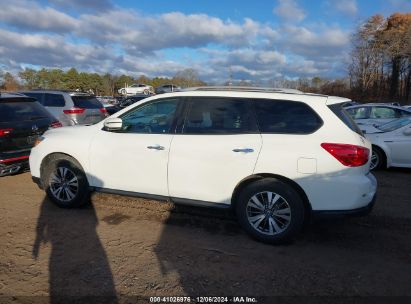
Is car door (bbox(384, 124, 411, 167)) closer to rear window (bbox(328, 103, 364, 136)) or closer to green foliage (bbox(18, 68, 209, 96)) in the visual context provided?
rear window (bbox(328, 103, 364, 136))

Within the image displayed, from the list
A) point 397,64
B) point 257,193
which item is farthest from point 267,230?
point 397,64

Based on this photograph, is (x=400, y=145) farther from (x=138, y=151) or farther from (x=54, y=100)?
(x=54, y=100)

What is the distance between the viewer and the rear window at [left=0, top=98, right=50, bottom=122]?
700 cm

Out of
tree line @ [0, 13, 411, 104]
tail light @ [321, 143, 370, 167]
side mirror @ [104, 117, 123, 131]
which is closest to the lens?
tail light @ [321, 143, 370, 167]

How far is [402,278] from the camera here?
150 inches

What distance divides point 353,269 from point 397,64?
56.8m

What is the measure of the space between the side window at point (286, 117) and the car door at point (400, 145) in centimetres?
521

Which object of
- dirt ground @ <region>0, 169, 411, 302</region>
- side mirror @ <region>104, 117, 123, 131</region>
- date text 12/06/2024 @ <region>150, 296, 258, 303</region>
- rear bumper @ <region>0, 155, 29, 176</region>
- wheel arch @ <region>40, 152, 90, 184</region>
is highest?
side mirror @ <region>104, 117, 123, 131</region>

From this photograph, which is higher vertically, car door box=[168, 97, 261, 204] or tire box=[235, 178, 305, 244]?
car door box=[168, 97, 261, 204]

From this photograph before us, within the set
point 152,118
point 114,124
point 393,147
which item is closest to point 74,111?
point 114,124

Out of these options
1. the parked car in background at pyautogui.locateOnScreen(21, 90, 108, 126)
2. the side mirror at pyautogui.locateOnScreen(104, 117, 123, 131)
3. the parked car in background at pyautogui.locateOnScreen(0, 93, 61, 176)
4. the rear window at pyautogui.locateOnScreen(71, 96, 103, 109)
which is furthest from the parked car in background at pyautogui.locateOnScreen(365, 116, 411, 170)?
the rear window at pyautogui.locateOnScreen(71, 96, 103, 109)

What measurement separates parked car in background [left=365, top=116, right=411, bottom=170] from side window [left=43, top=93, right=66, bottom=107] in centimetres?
833

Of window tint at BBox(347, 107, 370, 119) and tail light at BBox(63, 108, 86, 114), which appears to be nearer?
tail light at BBox(63, 108, 86, 114)

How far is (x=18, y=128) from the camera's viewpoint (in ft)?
22.9
